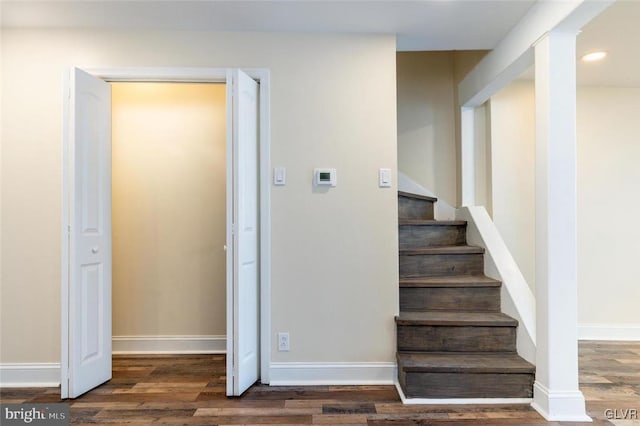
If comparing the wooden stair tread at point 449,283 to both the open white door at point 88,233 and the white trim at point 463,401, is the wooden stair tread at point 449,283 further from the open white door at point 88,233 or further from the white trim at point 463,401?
the open white door at point 88,233

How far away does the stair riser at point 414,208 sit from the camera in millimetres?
3541

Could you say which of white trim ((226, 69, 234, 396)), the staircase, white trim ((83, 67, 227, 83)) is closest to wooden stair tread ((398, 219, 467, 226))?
the staircase

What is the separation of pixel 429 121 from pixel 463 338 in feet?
7.06

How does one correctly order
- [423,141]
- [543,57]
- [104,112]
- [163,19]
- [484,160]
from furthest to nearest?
[423,141] < [484,160] < [104,112] < [163,19] < [543,57]

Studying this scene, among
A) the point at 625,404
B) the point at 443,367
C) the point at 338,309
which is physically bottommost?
the point at 625,404

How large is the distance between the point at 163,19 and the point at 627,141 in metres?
4.05

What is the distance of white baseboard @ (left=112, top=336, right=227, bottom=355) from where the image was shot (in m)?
3.23

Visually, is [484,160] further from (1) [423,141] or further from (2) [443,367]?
(2) [443,367]

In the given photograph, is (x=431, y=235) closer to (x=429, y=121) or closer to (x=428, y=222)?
(x=428, y=222)

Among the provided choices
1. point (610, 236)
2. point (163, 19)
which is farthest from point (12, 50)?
point (610, 236)

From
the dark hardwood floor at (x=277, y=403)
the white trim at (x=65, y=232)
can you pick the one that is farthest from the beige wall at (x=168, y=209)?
the white trim at (x=65, y=232)

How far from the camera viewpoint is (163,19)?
2.43 m

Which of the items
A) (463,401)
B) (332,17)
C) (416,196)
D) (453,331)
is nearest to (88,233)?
(332,17)

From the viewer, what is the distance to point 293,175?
2602 millimetres
